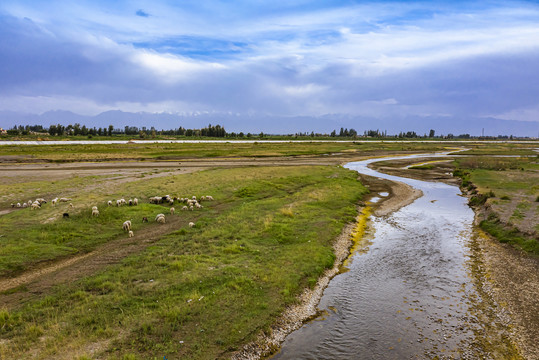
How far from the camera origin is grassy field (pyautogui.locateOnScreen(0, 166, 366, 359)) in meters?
11.7

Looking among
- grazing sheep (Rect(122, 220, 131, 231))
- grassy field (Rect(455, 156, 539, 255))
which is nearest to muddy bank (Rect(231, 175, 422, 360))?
grassy field (Rect(455, 156, 539, 255))

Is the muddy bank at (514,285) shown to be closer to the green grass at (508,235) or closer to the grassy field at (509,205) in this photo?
the green grass at (508,235)

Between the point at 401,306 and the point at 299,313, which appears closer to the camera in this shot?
the point at 299,313

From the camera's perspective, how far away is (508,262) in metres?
21.5

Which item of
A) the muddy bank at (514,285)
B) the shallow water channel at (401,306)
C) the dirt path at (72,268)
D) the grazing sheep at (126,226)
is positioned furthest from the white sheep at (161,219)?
the muddy bank at (514,285)

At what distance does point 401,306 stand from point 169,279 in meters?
11.8

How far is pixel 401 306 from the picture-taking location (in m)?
16.0

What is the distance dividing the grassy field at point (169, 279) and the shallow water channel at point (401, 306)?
2.06 meters

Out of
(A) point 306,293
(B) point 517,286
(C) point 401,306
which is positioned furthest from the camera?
(B) point 517,286

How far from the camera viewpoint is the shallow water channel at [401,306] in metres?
12.7

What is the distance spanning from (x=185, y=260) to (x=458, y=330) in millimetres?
14034

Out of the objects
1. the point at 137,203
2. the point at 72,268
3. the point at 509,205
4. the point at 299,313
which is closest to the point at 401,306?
the point at 299,313

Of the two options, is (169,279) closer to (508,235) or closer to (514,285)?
(514,285)

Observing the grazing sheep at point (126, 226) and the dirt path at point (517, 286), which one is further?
the grazing sheep at point (126, 226)
